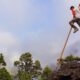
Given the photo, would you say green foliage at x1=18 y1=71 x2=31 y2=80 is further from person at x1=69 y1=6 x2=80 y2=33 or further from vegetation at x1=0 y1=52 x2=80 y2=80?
person at x1=69 y1=6 x2=80 y2=33

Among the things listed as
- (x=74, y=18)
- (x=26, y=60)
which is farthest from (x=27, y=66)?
(x=74, y=18)

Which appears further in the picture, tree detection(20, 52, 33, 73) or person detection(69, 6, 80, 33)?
tree detection(20, 52, 33, 73)

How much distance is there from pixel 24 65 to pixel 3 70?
497 inches

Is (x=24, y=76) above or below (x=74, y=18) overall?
above

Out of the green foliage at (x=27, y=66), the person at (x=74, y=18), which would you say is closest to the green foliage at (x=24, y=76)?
the green foliage at (x=27, y=66)

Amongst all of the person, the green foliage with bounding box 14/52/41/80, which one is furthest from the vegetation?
the person

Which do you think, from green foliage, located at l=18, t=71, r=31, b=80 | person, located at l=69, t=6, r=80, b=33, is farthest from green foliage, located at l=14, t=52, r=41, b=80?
person, located at l=69, t=6, r=80, b=33

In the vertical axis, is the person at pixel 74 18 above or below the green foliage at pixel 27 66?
below

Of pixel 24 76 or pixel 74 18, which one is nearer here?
pixel 74 18

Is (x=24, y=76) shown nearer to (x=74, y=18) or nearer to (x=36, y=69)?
(x=36, y=69)

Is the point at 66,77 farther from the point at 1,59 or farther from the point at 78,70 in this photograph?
the point at 1,59

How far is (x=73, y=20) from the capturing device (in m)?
26.1

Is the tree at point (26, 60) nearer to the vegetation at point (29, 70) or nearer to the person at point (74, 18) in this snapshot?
the vegetation at point (29, 70)

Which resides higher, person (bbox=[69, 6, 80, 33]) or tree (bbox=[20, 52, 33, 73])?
tree (bbox=[20, 52, 33, 73])
